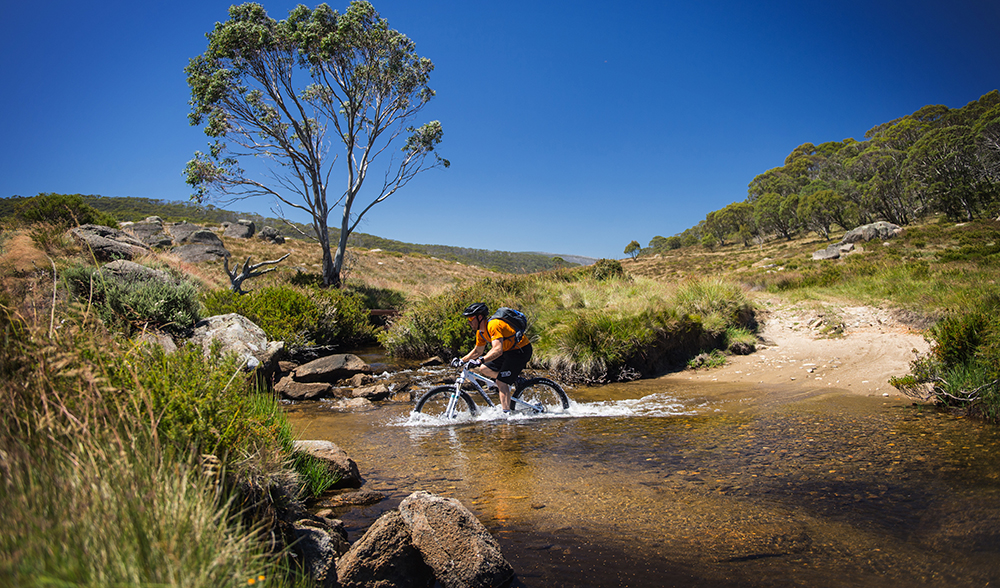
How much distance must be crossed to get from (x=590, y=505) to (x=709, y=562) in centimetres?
118

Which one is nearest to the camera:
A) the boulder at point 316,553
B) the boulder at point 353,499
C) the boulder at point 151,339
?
the boulder at point 316,553

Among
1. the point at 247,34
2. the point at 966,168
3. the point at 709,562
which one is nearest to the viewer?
the point at 709,562

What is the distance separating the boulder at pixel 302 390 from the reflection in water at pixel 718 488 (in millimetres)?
2100

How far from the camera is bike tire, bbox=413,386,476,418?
738 centimetres

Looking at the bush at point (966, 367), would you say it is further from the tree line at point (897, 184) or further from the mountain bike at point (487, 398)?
the tree line at point (897, 184)

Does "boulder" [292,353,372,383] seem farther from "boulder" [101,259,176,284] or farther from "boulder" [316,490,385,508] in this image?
"boulder" [316,490,385,508]

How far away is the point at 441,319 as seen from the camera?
14.0 m

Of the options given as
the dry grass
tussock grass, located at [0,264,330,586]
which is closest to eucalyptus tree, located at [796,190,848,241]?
the dry grass

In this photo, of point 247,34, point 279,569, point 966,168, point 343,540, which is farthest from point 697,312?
point 966,168

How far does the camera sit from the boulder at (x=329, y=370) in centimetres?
1061

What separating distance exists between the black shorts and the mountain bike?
24 centimetres

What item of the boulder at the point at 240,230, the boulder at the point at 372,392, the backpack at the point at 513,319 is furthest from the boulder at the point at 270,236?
the backpack at the point at 513,319

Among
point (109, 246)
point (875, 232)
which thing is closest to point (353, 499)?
point (109, 246)

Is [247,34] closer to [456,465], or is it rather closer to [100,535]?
[456,465]
